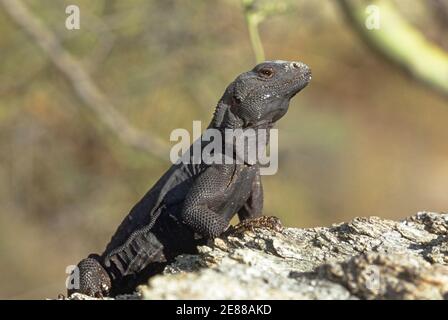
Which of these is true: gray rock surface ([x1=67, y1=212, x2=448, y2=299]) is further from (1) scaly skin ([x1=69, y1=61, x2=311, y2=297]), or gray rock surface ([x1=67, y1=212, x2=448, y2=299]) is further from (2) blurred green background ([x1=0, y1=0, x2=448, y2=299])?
(2) blurred green background ([x1=0, y1=0, x2=448, y2=299])

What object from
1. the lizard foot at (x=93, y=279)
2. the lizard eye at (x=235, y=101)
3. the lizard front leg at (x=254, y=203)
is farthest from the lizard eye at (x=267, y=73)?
the lizard foot at (x=93, y=279)

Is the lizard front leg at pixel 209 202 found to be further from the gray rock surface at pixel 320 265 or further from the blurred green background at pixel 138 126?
the blurred green background at pixel 138 126

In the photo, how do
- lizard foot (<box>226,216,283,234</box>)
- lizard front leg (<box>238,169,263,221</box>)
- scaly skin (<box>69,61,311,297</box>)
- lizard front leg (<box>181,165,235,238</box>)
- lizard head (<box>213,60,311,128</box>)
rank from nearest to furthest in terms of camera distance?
1. lizard foot (<box>226,216,283,234</box>)
2. lizard front leg (<box>181,165,235,238</box>)
3. scaly skin (<box>69,61,311,297</box>)
4. lizard head (<box>213,60,311,128</box>)
5. lizard front leg (<box>238,169,263,221</box>)

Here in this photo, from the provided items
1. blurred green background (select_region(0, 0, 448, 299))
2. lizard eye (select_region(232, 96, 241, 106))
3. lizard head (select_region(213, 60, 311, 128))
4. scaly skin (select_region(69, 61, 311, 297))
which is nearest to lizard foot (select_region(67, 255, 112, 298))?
scaly skin (select_region(69, 61, 311, 297))

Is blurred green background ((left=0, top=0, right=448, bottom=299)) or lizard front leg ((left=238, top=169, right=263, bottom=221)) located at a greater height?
blurred green background ((left=0, top=0, right=448, bottom=299))

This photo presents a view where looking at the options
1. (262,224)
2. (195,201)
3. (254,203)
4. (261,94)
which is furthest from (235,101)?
(262,224)

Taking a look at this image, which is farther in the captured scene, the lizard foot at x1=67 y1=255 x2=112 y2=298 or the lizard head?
the lizard head

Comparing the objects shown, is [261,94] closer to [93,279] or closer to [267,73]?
[267,73]

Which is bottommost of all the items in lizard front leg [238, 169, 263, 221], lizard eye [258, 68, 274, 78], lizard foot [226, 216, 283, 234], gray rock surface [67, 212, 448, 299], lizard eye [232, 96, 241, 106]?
gray rock surface [67, 212, 448, 299]
